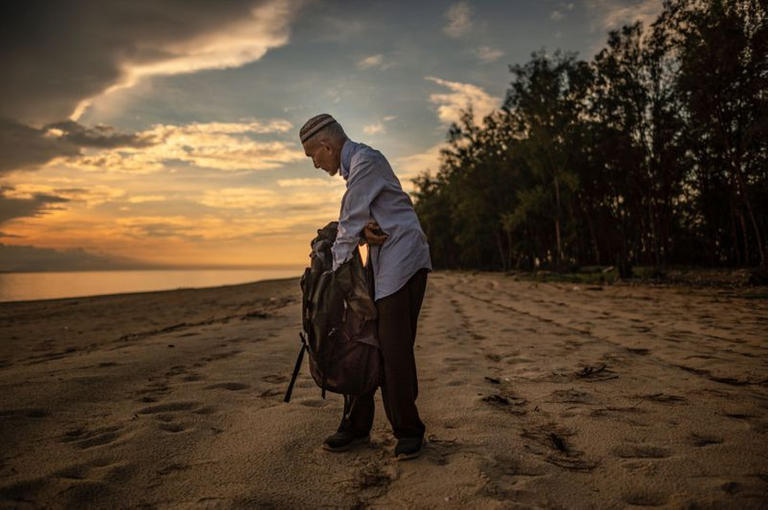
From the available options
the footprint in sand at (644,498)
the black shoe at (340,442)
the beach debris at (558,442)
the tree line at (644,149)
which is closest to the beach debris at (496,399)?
the beach debris at (558,442)

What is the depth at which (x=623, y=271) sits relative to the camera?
60.2 feet

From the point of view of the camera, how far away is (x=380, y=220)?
2615 millimetres

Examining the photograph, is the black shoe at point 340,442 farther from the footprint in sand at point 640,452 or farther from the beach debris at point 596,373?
the beach debris at point 596,373

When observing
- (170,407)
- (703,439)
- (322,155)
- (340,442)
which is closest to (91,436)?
(170,407)

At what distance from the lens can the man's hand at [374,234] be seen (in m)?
2.55

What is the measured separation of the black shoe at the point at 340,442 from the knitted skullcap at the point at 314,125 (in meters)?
1.84

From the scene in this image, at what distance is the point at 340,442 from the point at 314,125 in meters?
1.96

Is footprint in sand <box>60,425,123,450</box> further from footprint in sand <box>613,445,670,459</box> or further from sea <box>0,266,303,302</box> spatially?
sea <box>0,266,303,302</box>

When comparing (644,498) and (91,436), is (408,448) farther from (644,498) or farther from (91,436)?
(91,436)

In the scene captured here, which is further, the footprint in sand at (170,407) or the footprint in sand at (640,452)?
the footprint in sand at (170,407)

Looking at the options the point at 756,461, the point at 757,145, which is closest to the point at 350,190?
the point at 756,461

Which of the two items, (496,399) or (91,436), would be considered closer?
(91,436)

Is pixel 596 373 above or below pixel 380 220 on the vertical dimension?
below

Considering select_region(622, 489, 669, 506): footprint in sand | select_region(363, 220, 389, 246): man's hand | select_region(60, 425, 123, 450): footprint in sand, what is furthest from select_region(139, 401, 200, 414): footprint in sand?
select_region(622, 489, 669, 506): footprint in sand
